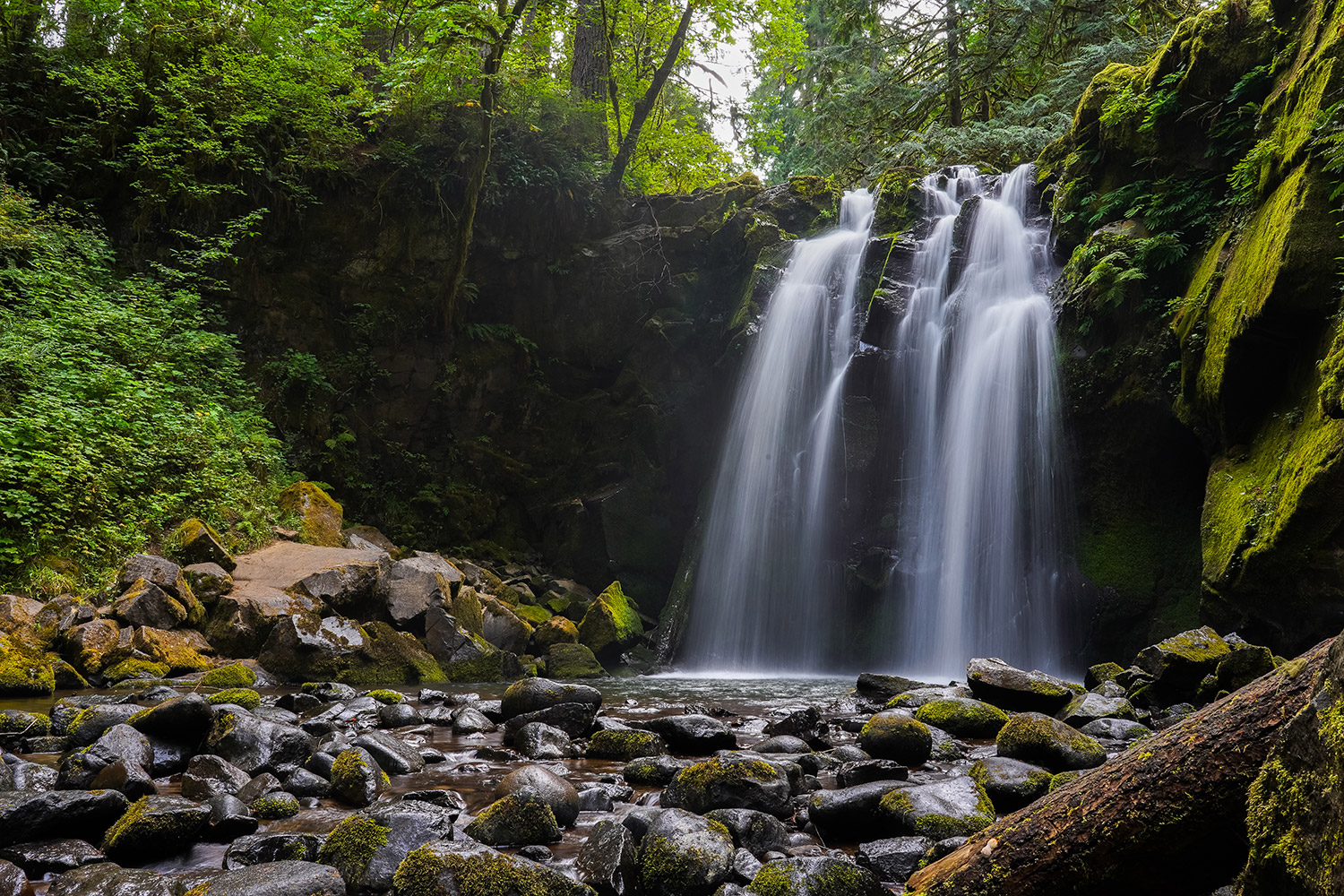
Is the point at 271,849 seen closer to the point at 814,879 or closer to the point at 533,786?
the point at 533,786

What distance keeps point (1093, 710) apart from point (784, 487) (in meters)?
7.50

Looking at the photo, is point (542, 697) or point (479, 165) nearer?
point (542, 697)

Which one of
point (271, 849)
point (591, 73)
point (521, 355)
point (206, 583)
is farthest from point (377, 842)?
point (591, 73)

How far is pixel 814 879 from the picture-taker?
8.59 feet

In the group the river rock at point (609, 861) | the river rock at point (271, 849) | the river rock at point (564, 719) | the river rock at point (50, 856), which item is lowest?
the river rock at point (564, 719)

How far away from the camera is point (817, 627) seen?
11.6 metres

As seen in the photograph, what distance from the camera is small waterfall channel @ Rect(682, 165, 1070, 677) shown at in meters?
9.97

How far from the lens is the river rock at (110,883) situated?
101 inches

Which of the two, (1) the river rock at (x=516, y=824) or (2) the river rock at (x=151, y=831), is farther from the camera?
(1) the river rock at (x=516, y=824)

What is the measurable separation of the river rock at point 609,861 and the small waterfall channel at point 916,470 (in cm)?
768

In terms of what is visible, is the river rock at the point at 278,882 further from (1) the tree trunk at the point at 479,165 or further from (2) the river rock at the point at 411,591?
(1) the tree trunk at the point at 479,165

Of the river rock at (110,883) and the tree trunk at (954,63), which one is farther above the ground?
the tree trunk at (954,63)

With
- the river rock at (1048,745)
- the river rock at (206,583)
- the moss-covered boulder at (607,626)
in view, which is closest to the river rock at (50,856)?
the river rock at (1048,745)

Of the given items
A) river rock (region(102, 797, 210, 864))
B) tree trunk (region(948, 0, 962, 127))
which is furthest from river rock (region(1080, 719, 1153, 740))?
tree trunk (region(948, 0, 962, 127))
